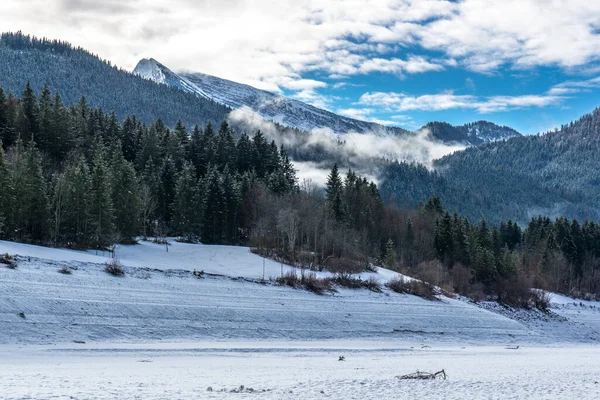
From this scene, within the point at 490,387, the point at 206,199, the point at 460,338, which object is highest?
the point at 206,199

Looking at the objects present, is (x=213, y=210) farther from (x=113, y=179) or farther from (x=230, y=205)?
(x=113, y=179)

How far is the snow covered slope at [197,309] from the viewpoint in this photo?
24562mm

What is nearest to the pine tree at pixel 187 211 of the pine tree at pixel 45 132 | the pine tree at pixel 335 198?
the pine tree at pixel 335 198

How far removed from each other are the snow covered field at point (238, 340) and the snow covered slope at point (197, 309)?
10 cm

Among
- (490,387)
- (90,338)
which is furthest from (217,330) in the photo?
(490,387)

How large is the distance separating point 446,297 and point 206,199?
35658 millimetres

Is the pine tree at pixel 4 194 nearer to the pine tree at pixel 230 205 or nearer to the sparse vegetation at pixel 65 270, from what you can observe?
the sparse vegetation at pixel 65 270

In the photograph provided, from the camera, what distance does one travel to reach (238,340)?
1110 inches

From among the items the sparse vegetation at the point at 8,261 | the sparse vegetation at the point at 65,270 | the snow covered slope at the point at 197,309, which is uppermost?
the sparse vegetation at the point at 8,261

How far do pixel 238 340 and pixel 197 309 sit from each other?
3725mm

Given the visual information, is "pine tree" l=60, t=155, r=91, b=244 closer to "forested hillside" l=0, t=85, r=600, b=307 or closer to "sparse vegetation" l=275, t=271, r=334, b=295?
"forested hillside" l=0, t=85, r=600, b=307

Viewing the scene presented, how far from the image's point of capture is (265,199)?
237 ft

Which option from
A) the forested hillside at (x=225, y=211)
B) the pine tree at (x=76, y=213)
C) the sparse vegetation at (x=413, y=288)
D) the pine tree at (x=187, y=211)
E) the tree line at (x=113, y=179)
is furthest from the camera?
the pine tree at (x=187, y=211)

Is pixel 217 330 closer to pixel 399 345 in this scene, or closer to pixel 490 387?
pixel 399 345
